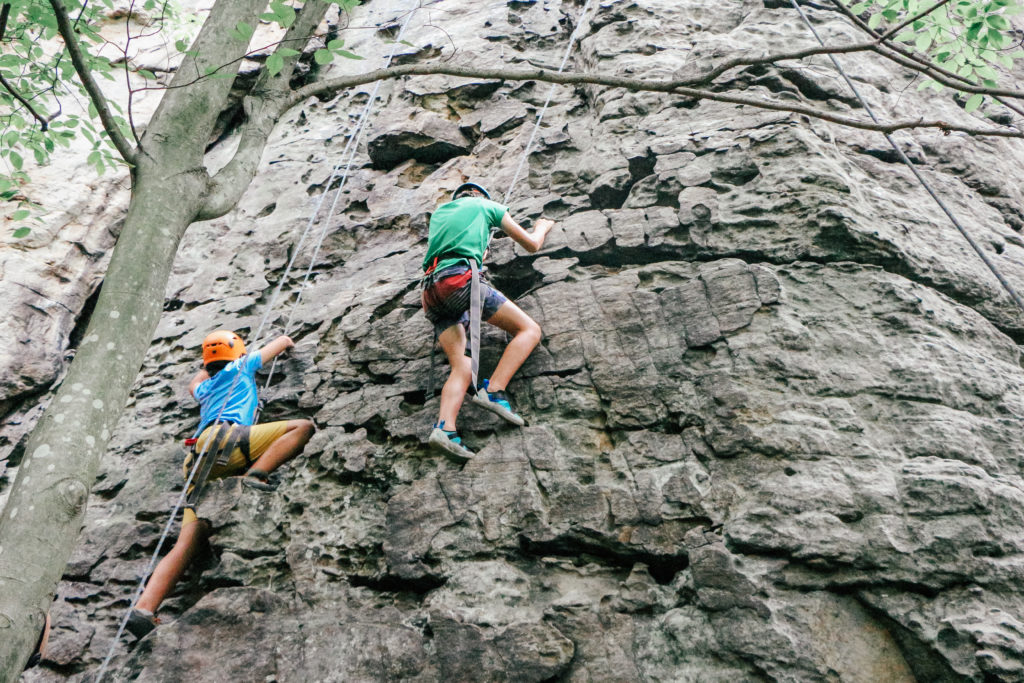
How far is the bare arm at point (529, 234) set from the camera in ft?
17.2

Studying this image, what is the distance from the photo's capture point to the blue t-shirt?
5.46 metres

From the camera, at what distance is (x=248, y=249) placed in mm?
7547

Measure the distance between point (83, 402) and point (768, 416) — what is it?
361cm

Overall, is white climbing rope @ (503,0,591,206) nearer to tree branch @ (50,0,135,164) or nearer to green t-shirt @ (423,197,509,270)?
green t-shirt @ (423,197,509,270)

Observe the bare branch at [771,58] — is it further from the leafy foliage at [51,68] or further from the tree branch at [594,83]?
the leafy foliage at [51,68]

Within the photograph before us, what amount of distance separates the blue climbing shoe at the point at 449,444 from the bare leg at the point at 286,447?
1.17m

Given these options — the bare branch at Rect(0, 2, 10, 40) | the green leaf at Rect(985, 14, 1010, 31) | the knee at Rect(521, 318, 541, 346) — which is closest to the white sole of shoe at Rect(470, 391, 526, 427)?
the knee at Rect(521, 318, 541, 346)

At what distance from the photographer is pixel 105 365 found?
2.94 meters

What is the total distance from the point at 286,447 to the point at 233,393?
723mm

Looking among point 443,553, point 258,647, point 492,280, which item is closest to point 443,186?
point 492,280

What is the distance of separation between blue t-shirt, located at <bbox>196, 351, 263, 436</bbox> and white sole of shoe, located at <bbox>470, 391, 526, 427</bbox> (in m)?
2.00

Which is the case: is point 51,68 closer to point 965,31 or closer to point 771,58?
point 771,58

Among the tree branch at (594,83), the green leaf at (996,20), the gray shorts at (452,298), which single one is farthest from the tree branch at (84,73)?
the green leaf at (996,20)

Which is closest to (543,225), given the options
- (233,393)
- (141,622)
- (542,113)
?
(542,113)
